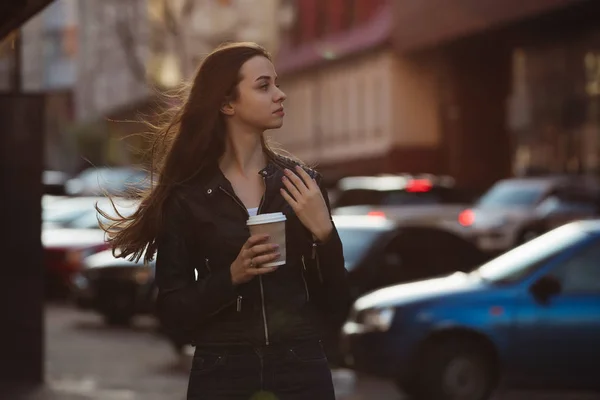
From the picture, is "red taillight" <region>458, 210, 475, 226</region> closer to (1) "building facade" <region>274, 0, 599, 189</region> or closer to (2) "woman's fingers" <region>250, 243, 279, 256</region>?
(1) "building facade" <region>274, 0, 599, 189</region>

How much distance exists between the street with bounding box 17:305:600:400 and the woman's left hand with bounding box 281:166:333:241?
26.0ft

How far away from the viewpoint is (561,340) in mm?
12469

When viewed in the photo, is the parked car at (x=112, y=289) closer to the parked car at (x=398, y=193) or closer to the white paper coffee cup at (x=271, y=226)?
the parked car at (x=398, y=193)

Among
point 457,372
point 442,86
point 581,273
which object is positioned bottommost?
point 457,372

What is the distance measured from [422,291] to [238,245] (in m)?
8.33

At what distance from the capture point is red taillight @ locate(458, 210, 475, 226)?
2788 centimetres

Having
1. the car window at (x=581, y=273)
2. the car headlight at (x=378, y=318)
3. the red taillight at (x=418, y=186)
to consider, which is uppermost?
the red taillight at (x=418, y=186)

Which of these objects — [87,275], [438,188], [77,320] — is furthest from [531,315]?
[438,188]

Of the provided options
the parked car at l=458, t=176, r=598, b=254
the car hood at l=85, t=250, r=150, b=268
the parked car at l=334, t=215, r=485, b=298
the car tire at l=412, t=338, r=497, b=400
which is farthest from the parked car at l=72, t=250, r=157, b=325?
the car tire at l=412, t=338, r=497, b=400

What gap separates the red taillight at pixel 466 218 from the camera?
→ 27875 mm

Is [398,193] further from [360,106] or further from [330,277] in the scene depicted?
[360,106]

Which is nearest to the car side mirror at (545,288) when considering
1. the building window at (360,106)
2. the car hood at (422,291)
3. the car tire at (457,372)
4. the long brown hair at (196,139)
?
the car hood at (422,291)

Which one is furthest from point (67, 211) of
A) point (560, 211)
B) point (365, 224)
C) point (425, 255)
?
point (425, 255)

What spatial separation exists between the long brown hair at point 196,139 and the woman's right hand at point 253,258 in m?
0.36
